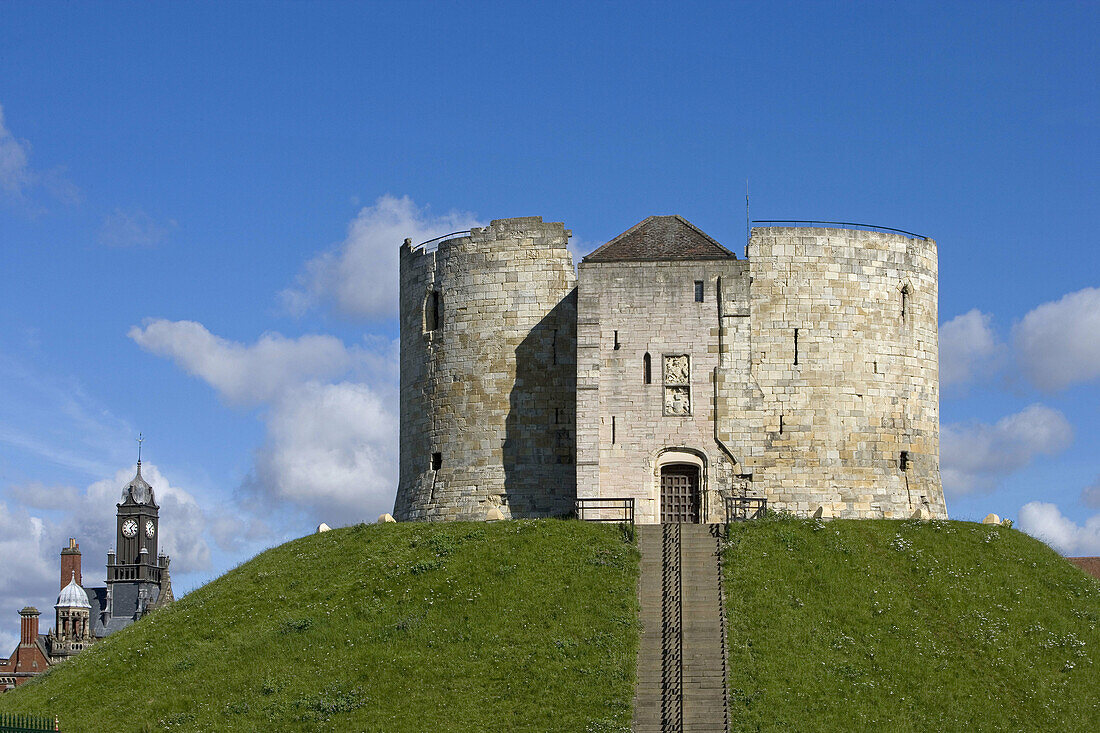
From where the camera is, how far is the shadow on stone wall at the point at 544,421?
167 ft

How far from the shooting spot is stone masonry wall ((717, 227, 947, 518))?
160ft

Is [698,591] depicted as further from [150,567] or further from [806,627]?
[150,567]

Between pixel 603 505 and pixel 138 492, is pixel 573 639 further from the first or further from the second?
pixel 138 492

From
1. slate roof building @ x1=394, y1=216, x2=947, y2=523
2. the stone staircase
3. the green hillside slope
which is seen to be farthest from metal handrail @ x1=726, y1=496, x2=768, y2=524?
the stone staircase

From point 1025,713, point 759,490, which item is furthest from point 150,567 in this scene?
point 1025,713

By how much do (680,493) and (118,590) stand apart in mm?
114608

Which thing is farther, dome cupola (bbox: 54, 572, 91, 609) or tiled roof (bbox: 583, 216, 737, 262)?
dome cupola (bbox: 54, 572, 91, 609)

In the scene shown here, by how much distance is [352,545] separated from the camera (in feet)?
153

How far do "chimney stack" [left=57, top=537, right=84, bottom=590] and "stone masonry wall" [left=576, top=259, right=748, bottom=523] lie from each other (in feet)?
382

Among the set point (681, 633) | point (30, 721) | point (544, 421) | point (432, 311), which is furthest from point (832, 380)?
point (30, 721)

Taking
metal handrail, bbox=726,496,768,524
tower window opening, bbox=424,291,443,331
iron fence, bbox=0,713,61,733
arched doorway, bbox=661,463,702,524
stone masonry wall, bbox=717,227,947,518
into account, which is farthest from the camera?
tower window opening, bbox=424,291,443,331

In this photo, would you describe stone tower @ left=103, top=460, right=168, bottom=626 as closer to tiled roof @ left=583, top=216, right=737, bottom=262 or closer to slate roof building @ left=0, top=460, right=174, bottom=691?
slate roof building @ left=0, top=460, right=174, bottom=691

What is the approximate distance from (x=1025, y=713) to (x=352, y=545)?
833 inches

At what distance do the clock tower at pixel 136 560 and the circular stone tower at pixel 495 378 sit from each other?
102793mm
